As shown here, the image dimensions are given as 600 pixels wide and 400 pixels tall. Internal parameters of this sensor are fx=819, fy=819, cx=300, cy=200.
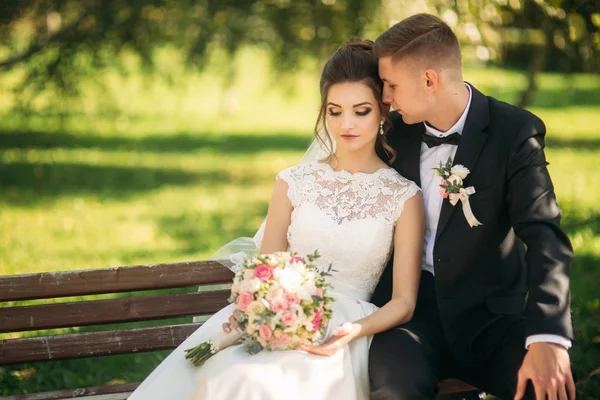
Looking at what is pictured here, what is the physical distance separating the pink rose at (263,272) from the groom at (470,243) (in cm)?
61

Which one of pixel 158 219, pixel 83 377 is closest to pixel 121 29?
pixel 158 219

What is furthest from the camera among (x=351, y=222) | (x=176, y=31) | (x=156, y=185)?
(x=156, y=185)

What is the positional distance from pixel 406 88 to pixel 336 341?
1.26m

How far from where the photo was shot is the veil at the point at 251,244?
4.17 m

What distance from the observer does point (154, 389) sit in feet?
11.4

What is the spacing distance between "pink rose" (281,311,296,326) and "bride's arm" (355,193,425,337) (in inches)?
16.1

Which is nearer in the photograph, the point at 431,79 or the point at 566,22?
the point at 431,79

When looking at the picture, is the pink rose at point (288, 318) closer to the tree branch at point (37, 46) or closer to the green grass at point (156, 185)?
the green grass at point (156, 185)

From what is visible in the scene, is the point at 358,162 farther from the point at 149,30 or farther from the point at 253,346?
the point at 149,30

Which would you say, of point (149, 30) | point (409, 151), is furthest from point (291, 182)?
point (149, 30)

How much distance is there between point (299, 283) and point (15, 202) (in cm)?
786

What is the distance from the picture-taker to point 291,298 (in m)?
3.23

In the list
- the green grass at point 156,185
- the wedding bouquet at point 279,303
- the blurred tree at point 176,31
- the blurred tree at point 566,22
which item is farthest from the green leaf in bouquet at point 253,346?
the blurred tree at point 176,31

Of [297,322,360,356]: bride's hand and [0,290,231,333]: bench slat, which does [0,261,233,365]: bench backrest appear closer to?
[0,290,231,333]: bench slat
